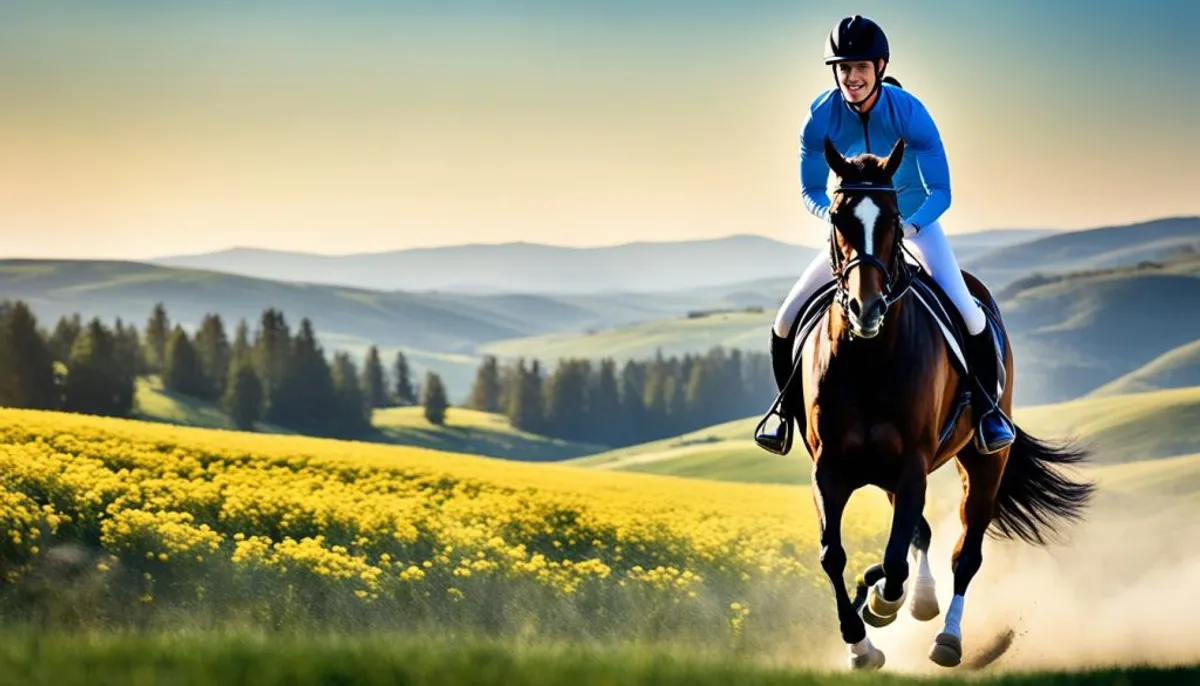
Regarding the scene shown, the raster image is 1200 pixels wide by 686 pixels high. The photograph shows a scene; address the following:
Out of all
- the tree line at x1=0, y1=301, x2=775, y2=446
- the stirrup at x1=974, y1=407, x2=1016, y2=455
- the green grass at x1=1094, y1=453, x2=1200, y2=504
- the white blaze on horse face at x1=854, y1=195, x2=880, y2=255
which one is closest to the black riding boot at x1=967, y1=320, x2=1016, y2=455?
the stirrup at x1=974, y1=407, x2=1016, y2=455

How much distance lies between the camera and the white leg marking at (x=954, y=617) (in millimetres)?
12273

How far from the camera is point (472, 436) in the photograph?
161375 millimetres

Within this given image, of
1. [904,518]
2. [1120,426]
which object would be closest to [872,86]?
[904,518]

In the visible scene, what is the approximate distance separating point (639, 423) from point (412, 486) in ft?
488

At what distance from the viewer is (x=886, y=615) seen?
472 inches

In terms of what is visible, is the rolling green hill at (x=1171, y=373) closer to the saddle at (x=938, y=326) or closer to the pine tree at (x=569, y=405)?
the pine tree at (x=569, y=405)

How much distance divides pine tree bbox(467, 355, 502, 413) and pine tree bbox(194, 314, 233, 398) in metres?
43.8

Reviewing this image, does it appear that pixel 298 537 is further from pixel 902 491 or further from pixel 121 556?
pixel 902 491

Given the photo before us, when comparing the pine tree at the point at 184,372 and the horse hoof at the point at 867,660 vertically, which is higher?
the pine tree at the point at 184,372

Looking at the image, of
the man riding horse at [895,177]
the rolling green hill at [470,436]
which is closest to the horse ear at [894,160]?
the man riding horse at [895,177]

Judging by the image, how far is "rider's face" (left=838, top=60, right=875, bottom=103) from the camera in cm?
1135

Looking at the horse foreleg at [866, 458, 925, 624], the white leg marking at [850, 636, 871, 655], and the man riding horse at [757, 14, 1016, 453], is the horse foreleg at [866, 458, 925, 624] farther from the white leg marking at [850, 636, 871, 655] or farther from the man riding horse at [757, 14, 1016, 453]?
the man riding horse at [757, 14, 1016, 453]

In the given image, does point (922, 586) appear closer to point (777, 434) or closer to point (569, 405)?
point (777, 434)

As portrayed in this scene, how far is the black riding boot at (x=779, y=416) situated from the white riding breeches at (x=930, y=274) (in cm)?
17
